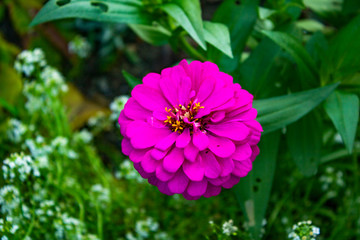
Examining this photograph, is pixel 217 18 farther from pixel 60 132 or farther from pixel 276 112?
pixel 60 132

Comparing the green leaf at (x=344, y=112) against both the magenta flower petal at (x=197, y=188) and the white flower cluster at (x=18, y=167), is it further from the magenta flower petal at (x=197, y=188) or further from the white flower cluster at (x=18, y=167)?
the white flower cluster at (x=18, y=167)

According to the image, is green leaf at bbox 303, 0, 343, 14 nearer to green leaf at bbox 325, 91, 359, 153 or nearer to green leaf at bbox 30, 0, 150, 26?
green leaf at bbox 325, 91, 359, 153

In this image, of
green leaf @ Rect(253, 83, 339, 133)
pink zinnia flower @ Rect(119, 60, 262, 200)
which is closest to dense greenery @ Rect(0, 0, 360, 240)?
green leaf @ Rect(253, 83, 339, 133)

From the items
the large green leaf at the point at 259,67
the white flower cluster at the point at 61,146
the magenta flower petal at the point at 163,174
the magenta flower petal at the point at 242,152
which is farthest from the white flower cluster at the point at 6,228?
the large green leaf at the point at 259,67

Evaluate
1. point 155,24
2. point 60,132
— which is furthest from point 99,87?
point 155,24

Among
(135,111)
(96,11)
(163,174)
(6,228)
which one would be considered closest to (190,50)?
(96,11)
